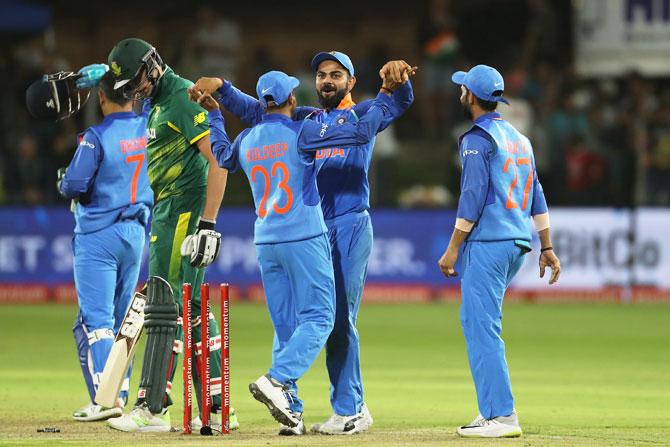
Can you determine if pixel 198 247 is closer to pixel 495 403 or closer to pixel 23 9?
pixel 495 403

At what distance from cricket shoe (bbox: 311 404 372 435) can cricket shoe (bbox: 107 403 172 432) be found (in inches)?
40.3

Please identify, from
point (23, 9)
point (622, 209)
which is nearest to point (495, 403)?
point (622, 209)

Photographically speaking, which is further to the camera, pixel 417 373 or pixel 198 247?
pixel 417 373

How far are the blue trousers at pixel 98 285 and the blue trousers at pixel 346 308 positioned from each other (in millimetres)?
1710

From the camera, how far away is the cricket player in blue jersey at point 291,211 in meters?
8.91

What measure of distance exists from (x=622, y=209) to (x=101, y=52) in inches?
442

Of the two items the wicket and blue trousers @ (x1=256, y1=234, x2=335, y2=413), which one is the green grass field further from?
blue trousers @ (x1=256, y1=234, x2=335, y2=413)

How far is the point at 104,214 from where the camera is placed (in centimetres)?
1035

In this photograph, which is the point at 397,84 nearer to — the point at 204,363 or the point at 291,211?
the point at 291,211

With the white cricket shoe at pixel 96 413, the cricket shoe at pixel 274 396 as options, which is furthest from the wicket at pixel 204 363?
the white cricket shoe at pixel 96 413

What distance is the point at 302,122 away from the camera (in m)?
9.17

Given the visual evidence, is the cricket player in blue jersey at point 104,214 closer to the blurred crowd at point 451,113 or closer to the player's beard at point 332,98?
the player's beard at point 332,98

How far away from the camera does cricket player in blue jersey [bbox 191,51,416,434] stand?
941cm

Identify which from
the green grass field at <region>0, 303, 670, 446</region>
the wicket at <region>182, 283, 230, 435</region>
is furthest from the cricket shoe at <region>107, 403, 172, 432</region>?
the wicket at <region>182, 283, 230, 435</region>
